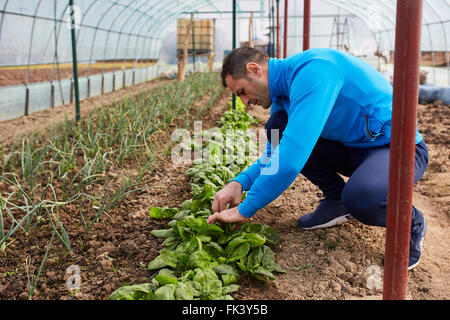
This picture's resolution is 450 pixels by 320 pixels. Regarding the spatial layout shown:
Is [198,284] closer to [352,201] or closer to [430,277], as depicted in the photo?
[352,201]

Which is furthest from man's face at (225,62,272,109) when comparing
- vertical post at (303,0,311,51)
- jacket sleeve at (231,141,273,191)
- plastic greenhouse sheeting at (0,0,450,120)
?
plastic greenhouse sheeting at (0,0,450,120)

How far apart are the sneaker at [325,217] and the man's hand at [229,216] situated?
23.0 inches

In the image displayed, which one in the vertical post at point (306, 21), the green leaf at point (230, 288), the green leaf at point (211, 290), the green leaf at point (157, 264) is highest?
the vertical post at point (306, 21)

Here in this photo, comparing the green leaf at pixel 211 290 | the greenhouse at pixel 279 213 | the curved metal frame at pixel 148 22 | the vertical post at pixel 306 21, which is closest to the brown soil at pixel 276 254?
the greenhouse at pixel 279 213

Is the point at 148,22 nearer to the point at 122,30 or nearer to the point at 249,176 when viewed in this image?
the point at 122,30

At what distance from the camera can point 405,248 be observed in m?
1.17

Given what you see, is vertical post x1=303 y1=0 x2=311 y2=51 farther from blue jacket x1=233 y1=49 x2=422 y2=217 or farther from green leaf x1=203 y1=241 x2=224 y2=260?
green leaf x1=203 y1=241 x2=224 y2=260

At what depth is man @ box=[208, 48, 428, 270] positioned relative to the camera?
65.8 inches

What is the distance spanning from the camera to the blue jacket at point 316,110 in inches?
65.5

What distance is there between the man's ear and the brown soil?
846 mm

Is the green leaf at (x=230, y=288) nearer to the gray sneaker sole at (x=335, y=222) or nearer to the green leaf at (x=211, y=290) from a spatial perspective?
the green leaf at (x=211, y=290)

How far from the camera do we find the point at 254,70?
1878 mm

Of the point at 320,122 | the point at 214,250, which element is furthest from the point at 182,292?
the point at 320,122

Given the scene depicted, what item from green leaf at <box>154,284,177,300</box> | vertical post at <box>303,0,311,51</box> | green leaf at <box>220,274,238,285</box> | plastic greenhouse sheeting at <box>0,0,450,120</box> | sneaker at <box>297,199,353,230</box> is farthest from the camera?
plastic greenhouse sheeting at <box>0,0,450,120</box>
